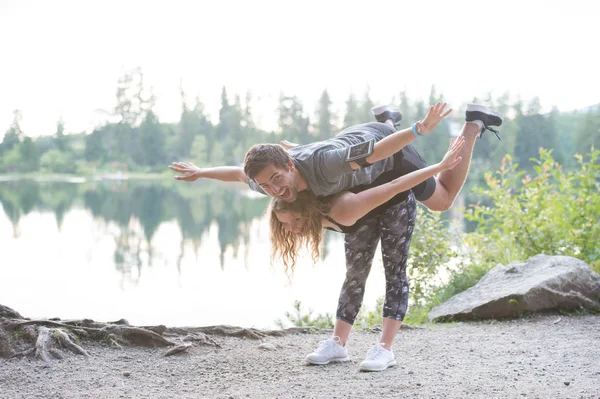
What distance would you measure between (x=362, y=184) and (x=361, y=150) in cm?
41

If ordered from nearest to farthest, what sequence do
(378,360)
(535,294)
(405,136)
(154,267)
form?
(405,136), (378,360), (535,294), (154,267)

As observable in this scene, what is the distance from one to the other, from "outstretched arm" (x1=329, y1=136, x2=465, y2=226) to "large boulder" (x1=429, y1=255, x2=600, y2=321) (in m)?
2.01

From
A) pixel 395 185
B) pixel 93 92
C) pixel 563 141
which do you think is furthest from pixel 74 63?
pixel 395 185

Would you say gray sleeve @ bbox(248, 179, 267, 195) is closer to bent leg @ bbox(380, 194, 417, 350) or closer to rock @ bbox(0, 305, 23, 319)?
bent leg @ bbox(380, 194, 417, 350)

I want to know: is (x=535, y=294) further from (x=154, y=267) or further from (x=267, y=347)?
(x=154, y=267)

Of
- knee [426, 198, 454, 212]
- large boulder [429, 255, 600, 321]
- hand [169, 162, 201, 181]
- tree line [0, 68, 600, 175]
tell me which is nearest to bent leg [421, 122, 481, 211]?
knee [426, 198, 454, 212]

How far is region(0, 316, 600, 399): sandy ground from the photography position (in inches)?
102

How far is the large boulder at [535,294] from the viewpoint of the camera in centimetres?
416

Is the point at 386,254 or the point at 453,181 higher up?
the point at 453,181

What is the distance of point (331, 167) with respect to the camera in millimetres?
2455

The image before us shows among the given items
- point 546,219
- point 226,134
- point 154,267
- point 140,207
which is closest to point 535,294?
point 546,219

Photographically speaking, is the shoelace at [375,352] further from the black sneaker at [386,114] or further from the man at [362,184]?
the black sneaker at [386,114]

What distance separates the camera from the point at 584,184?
5.21 meters

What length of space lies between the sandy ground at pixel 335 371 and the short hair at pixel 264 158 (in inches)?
36.6
